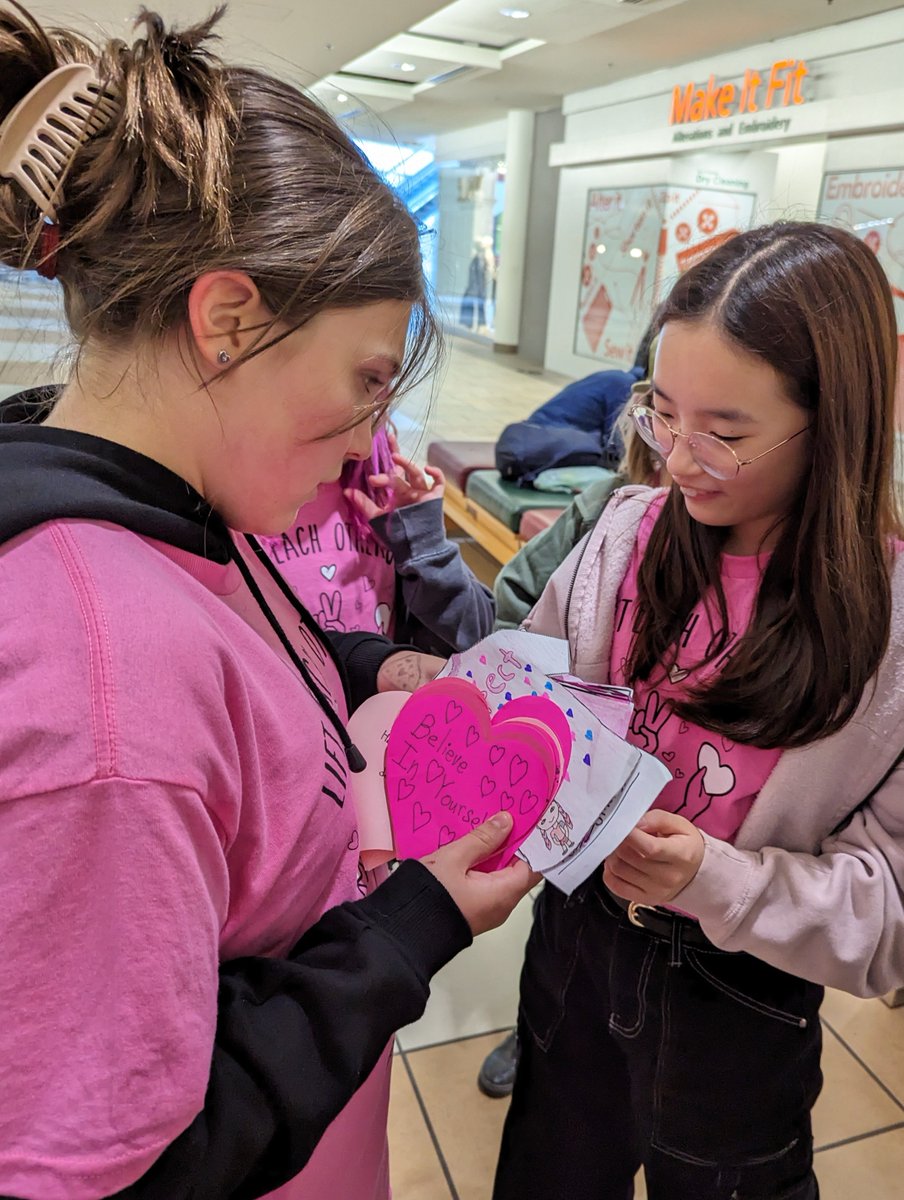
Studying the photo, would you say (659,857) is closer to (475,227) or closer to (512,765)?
(512,765)

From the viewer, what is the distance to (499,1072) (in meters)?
1.92

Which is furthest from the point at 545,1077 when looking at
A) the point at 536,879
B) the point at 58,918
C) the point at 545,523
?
the point at 545,523

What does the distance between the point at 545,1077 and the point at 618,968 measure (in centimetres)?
27

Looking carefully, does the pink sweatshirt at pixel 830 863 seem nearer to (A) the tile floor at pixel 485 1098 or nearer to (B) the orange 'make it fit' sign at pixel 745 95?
(A) the tile floor at pixel 485 1098

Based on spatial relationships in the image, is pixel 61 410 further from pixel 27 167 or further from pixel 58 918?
pixel 58 918

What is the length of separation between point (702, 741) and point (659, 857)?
183 millimetres

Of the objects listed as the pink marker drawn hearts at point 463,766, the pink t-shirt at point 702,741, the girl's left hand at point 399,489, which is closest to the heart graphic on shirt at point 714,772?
the pink t-shirt at point 702,741

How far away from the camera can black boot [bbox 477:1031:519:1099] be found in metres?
1.90

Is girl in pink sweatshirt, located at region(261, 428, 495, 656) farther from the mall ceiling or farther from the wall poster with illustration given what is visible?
the wall poster with illustration

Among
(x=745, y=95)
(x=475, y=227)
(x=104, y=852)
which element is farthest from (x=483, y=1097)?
(x=475, y=227)

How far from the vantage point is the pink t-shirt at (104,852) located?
459 mm

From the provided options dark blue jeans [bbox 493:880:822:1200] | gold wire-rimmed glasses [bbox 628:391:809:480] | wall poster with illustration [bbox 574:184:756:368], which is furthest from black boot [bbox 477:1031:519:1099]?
wall poster with illustration [bbox 574:184:756:368]

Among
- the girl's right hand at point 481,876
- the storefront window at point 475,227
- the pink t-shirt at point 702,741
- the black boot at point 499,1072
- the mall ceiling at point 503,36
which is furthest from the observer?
the storefront window at point 475,227

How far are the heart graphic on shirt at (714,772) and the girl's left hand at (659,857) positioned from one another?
0.32ft
